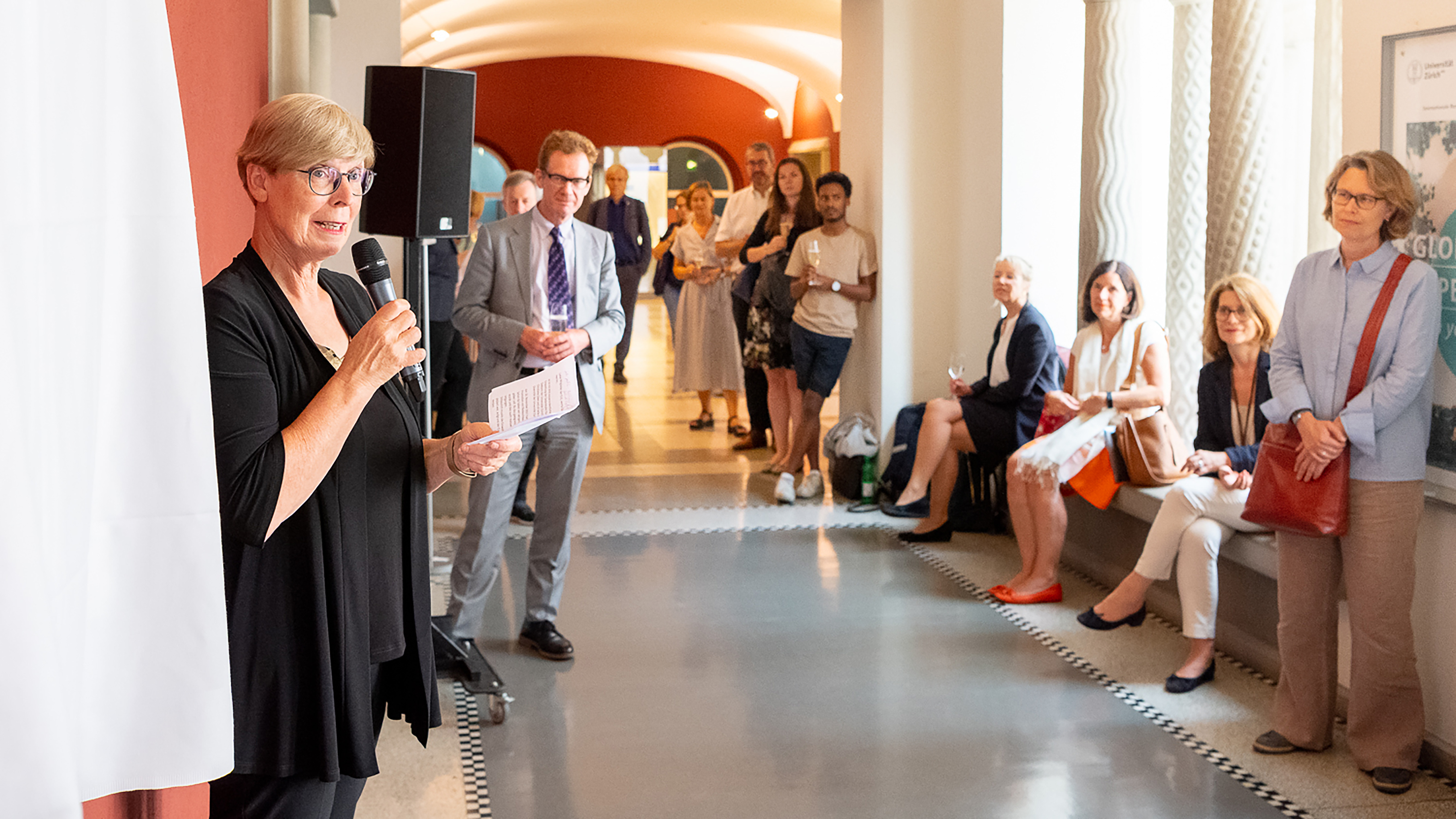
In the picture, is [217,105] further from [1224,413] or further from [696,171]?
[696,171]

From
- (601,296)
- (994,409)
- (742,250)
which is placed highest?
(742,250)

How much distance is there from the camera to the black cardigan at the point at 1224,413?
13.7 ft

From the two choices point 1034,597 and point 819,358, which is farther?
point 819,358

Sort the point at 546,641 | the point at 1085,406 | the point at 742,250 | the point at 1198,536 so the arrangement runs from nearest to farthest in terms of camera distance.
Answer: the point at 1198,536 < the point at 546,641 < the point at 1085,406 < the point at 742,250

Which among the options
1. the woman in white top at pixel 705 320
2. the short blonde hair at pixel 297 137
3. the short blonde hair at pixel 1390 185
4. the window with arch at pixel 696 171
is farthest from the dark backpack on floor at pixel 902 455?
the window with arch at pixel 696 171

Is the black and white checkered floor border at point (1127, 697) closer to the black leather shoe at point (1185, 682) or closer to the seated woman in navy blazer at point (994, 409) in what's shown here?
the black leather shoe at point (1185, 682)

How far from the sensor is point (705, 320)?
952cm

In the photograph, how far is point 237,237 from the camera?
139 inches

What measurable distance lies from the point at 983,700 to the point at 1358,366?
1494 millimetres

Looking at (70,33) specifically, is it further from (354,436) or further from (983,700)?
(983,700)

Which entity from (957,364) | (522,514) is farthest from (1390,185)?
(522,514)

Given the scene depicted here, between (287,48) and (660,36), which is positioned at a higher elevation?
(660,36)

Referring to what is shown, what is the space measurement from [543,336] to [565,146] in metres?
0.62

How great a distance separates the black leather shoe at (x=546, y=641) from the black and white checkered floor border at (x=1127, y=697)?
1720mm
